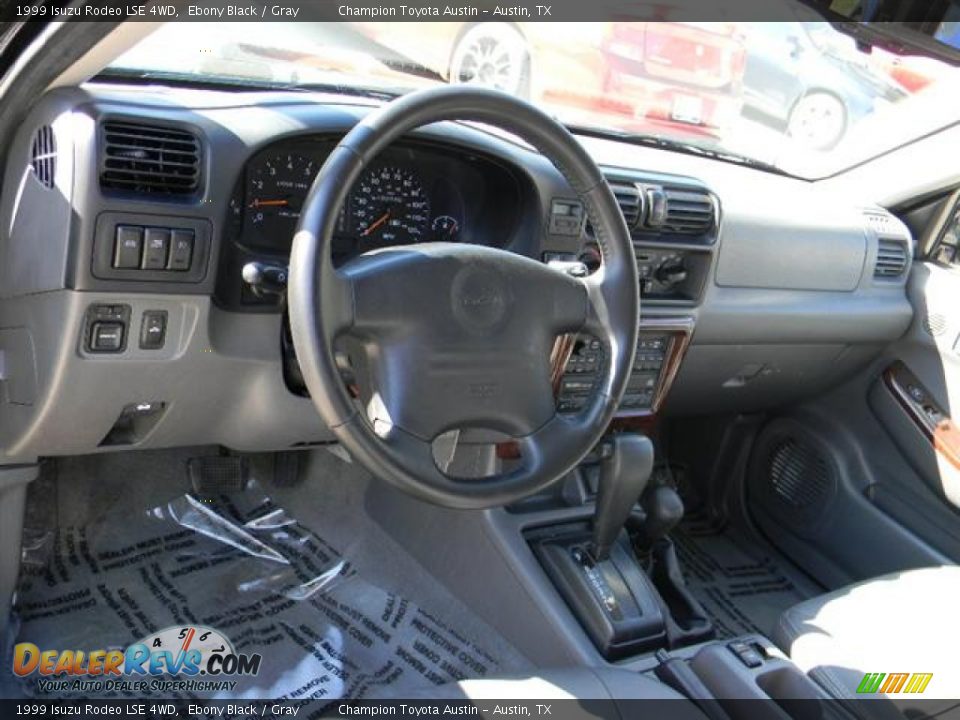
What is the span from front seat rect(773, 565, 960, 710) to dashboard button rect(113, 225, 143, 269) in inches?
60.5

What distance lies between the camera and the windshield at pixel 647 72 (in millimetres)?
1981

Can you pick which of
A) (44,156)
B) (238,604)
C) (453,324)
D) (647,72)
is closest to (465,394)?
(453,324)

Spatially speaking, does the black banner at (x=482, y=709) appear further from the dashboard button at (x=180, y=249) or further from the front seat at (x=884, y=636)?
the dashboard button at (x=180, y=249)

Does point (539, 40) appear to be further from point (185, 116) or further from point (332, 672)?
point (332, 672)

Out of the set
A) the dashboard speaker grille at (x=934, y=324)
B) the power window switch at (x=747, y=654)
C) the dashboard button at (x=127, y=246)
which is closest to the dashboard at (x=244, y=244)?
the dashboard button at (x=127, y=246)

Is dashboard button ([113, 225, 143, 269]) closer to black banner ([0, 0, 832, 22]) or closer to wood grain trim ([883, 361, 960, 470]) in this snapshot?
black banner ([0, 0, 832, 22])

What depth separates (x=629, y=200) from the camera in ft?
7.29

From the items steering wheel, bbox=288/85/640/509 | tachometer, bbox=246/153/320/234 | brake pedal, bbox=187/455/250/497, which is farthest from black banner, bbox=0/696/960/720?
tachometer, bbox=246/153/320/234

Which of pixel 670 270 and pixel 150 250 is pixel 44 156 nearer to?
pixel 150 250

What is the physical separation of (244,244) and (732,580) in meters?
1.86

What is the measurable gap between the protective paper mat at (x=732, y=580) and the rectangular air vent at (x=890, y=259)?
0.97 meters

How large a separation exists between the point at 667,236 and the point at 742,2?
1438 mm

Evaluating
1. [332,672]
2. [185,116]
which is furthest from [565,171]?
[332,672]

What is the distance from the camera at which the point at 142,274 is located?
5.42 ft
